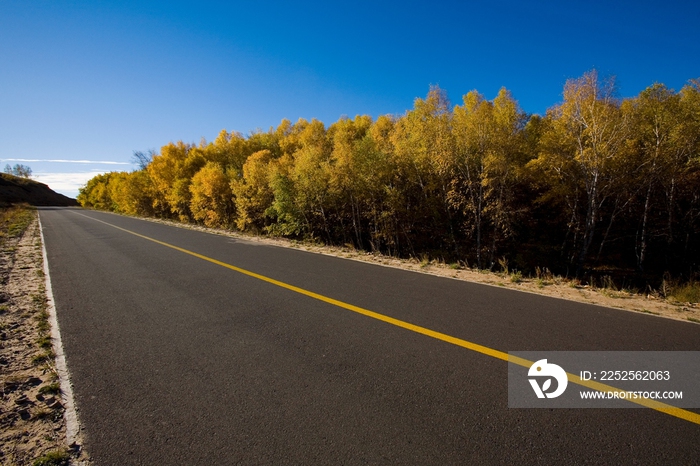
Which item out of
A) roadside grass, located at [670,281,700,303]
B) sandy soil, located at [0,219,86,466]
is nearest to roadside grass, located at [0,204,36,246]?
sandy soil, located at [0,219,86,466]

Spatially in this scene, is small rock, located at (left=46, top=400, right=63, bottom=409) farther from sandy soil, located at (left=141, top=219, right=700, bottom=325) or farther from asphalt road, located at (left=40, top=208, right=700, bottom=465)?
sandy soil, located at (left=141, top=219, right=700, bottom=325)

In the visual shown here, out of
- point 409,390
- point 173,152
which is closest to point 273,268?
point 409,390

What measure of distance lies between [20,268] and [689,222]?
91.5 ft

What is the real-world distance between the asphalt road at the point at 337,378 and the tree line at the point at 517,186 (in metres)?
10.3

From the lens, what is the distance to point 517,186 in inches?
719

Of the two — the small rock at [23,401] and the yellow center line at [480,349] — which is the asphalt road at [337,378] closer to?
the yellow center line at [480,349]

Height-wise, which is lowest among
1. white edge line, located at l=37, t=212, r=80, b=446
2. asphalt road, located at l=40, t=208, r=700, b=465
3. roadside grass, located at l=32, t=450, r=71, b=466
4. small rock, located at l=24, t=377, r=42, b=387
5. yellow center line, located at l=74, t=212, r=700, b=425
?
small rock, located at l=24, t=377, r=42, b=387

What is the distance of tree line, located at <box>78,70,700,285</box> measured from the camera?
45.2ft

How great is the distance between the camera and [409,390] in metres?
2.72

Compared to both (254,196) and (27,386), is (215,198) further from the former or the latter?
(27,386)

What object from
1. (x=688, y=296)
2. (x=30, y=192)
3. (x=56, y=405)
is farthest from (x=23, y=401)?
(x=30, y=192)

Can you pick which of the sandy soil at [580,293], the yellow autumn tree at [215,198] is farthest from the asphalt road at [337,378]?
the yellow autumn tree at [215,198]

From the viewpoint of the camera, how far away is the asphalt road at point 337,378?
2.08 metres

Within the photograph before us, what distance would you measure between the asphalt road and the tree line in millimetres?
10286
